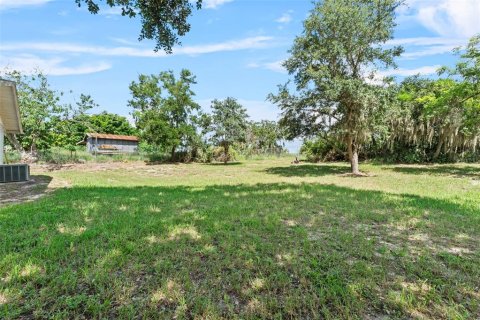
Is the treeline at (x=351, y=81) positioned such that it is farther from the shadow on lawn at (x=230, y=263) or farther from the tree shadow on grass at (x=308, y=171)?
the shadow on lawn at (x=230, y=263)

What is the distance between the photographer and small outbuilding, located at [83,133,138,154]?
3807 centimetres

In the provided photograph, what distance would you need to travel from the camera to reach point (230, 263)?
3.19 meters

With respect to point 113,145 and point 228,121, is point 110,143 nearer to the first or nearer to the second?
point 113,145

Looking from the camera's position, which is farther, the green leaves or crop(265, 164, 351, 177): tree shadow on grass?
the green leaves

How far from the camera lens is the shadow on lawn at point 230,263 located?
8.00 feet

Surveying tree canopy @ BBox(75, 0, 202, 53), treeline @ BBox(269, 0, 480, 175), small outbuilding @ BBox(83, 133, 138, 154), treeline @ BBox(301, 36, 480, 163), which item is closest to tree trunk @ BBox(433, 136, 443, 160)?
treeline @ BBox(301, 36, 480, 163)

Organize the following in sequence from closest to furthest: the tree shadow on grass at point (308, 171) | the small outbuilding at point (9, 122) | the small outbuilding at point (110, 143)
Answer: the small outbuilding at point (9, 122), the tree shadow on grass at point (308, 171), the small outbuilding at point (110, 143)

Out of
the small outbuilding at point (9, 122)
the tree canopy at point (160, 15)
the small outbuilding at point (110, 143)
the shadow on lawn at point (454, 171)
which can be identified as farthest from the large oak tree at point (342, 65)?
the small outbuilding at point (110, 143)

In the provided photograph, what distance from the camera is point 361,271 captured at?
118 inches

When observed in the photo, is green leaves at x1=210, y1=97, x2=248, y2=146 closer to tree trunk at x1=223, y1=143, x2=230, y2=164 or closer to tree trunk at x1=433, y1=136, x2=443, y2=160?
tree trunk at x1=223, y1=143, x2=230, y2=164

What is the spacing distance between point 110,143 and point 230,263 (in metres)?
42.1

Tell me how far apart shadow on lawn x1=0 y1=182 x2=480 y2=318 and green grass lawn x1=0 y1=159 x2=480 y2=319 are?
0.01 m

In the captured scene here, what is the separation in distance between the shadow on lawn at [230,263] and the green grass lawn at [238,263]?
1cm

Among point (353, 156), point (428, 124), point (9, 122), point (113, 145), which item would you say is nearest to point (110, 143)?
point (113, 145)
